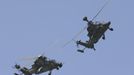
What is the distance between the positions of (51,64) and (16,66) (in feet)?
13.9

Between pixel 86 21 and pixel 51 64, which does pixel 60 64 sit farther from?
pixel 86 21

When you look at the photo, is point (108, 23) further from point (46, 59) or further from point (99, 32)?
point (46, 59)

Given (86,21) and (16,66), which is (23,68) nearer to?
(16,66)

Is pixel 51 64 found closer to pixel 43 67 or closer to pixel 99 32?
pixel 43 67

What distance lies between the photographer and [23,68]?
80312 millimetres

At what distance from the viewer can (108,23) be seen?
76.4 m

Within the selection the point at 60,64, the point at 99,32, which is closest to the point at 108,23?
the point at 99,32

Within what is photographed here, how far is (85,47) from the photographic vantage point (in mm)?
78438

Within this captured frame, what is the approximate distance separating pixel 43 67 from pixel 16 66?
3284 mm

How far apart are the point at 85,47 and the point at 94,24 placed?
3366 millimetres

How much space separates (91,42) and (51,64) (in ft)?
18.6

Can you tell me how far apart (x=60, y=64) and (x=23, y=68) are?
184 inches

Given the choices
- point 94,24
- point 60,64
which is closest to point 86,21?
point 94,24

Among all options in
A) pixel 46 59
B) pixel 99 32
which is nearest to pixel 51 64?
pixel 46 59
